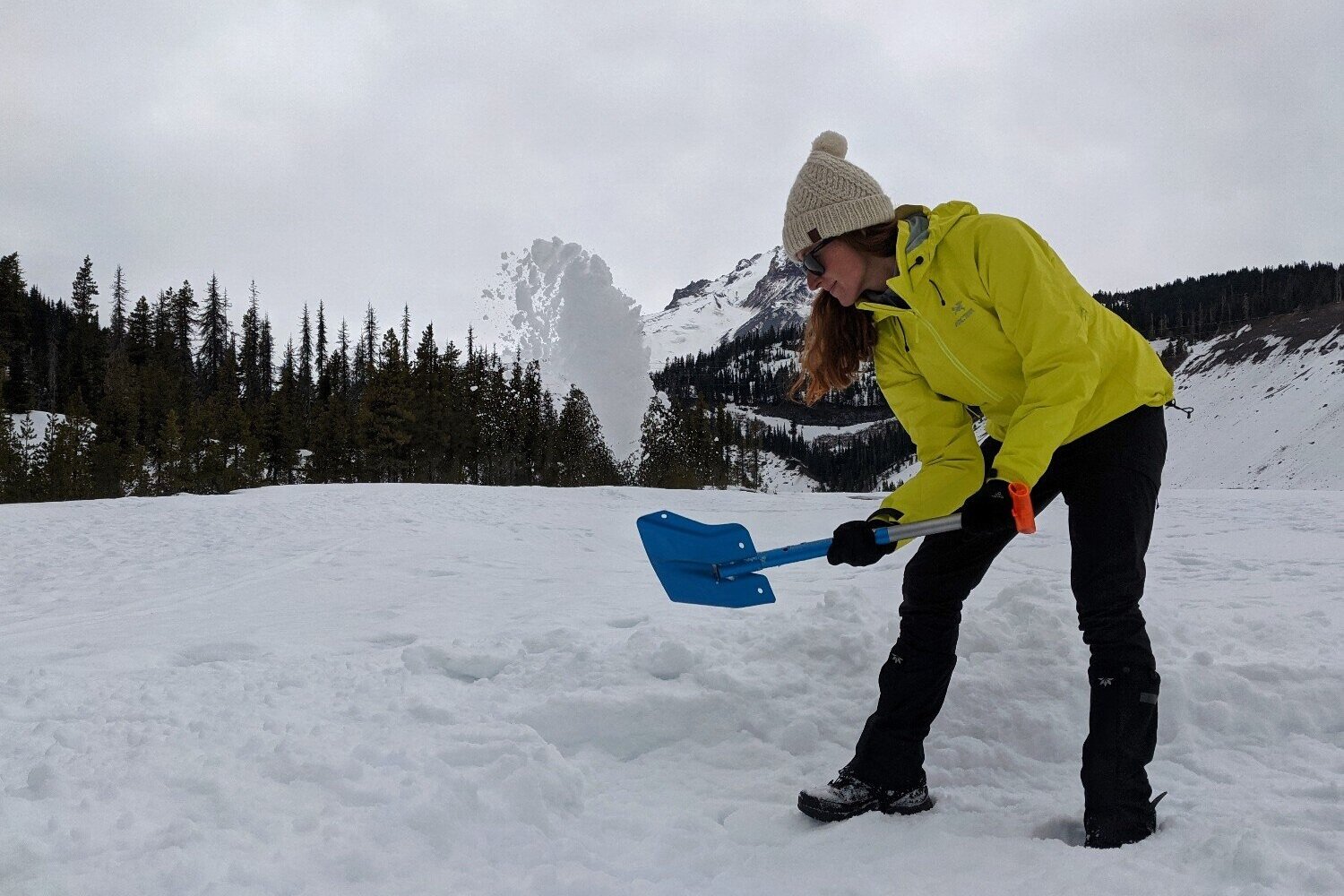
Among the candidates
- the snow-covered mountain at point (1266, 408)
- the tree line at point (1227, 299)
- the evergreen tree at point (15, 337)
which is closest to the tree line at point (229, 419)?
the evergreen tree at point (15, 337)

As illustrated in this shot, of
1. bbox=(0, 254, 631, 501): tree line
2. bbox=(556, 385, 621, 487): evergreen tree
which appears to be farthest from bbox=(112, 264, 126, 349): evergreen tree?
bbox=(556, 385, 621, 487): evergreen tree

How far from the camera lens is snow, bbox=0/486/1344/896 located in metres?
1.76

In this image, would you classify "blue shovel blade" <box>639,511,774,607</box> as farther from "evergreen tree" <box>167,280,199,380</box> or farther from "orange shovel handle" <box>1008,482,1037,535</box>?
"evergreen tree" <box>167,280,199,380</box>

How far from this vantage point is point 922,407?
2553 mm

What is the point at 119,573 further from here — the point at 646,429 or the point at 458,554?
the point at 646,429

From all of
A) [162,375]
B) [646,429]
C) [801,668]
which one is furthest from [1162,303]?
[801,668]

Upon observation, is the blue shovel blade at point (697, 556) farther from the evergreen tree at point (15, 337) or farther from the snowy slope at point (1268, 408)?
the snowy slope at point (1268, 408)

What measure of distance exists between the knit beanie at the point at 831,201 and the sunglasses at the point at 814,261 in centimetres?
2

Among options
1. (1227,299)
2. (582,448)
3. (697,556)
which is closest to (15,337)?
(582,448)

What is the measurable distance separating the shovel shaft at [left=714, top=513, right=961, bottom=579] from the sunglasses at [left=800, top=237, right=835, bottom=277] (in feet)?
2.79

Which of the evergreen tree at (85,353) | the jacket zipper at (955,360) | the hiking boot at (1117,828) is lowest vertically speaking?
the hiking boot at (1117,828)

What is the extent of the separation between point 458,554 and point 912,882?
6.63 meters

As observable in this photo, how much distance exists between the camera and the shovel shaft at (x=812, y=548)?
2.18 metres

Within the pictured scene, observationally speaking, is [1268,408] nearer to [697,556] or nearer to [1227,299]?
[1227,299]
